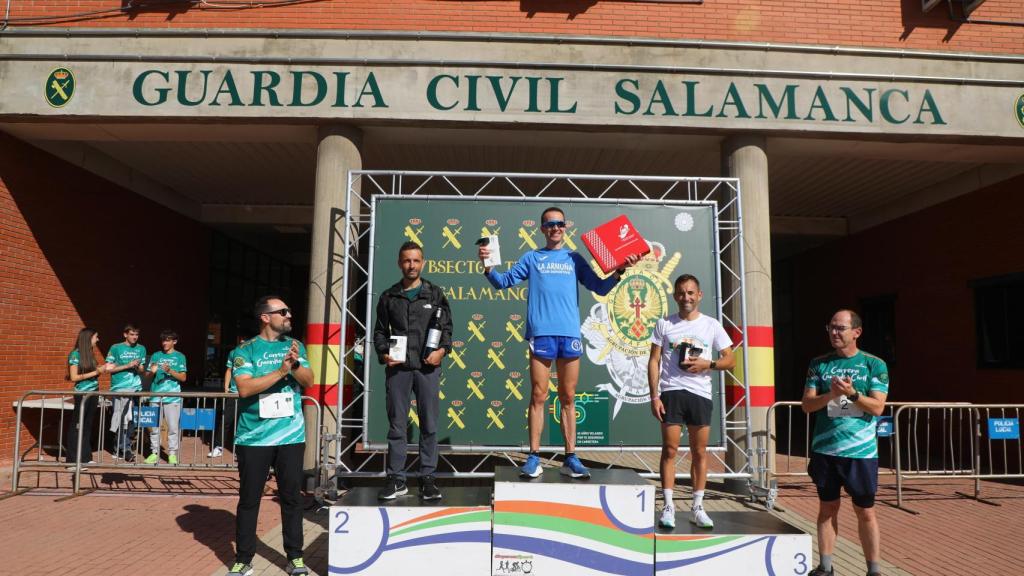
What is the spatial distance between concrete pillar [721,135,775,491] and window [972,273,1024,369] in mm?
4846

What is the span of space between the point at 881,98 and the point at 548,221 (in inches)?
229

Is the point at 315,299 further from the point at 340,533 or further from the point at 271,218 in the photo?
the point at 271,218

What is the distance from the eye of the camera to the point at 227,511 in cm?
612

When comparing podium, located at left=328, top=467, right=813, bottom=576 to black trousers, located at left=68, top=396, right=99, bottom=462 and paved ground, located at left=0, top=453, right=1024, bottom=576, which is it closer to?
paved ground, located at left=0, top=453, right=1024, bottom=576

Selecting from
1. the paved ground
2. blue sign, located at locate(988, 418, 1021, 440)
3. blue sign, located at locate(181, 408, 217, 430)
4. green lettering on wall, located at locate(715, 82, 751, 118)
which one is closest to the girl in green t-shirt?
the paved ground

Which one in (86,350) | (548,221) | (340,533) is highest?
(548,221)

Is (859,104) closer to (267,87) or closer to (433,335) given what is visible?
(433,335)

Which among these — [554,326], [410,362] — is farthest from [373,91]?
[554,326]

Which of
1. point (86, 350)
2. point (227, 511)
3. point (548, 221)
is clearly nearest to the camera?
point (548, 221)

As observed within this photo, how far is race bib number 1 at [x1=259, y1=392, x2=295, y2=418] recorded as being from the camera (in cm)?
411

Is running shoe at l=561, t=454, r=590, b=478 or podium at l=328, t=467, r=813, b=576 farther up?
running shoe at l=561, t=454, r=590, b=478

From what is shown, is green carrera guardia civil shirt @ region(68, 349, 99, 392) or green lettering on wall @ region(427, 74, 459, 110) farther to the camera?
green carrera guardia civil shirt @ region(68, 349, 99, 392)

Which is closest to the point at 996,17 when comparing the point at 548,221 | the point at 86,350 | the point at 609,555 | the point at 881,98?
the point at 881,98

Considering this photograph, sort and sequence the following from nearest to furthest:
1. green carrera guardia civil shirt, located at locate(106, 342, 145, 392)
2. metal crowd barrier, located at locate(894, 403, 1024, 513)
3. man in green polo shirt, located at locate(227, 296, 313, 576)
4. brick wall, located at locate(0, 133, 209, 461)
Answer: man in green polo shirt, located at locate(227, 296, 313, 576), metal crowd barrier, located at locate(894, 403, 1024, 513), green carrera guardia civil shirt, located at locate(106, 342, 145, 392), brick wall, located at locate(0, 133, 209, 461)
